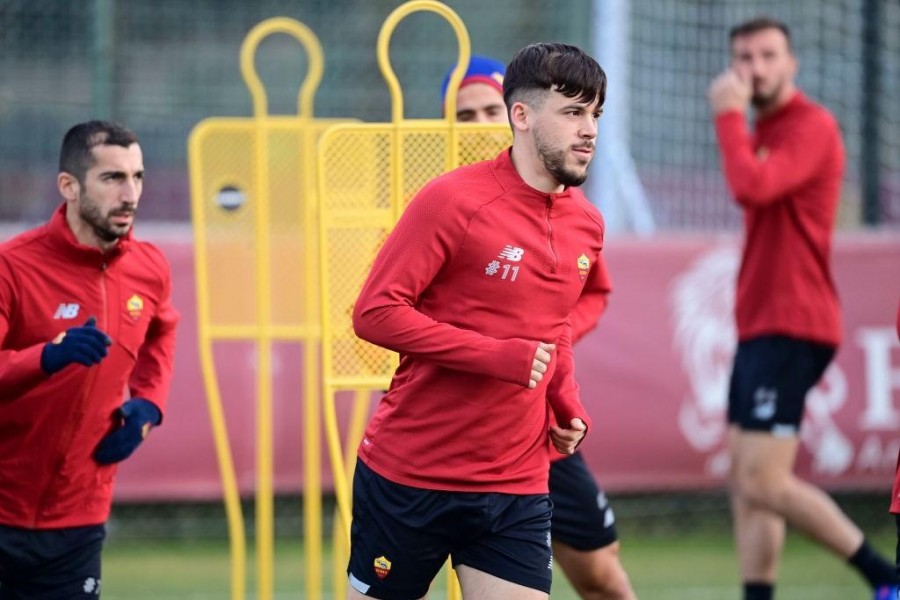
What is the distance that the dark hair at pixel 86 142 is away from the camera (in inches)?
187

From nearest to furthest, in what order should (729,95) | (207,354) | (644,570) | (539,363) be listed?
(539,363) < (207,354) < (729,95) < (644,570)

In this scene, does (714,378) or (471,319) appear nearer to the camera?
(471,319)

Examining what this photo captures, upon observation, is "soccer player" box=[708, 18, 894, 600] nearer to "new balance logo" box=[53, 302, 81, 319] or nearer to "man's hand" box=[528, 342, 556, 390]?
"man's hand" box=[528, 342, 556, 390]

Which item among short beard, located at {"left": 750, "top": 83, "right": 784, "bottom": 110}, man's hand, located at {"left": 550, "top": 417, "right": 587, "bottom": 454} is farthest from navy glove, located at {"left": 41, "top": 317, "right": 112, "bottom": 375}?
short beard, located at {"left": 750, "top": 83, "right": 784, "bottom": 110}

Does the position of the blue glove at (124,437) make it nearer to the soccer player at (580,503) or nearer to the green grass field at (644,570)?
the soccer player at (580,503)

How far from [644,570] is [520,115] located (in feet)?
14.4

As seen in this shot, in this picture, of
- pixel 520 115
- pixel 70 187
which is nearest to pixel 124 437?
pixel 70 187

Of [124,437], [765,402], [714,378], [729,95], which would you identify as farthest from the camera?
[714,378]

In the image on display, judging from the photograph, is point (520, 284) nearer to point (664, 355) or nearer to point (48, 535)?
point (48, 535)

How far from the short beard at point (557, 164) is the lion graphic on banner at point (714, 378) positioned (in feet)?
15.3

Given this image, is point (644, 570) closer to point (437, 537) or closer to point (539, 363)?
point (437, 537)

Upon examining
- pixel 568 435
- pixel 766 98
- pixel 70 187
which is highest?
pixel 766 98

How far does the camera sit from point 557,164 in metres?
4.04

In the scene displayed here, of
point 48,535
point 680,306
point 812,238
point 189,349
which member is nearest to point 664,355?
point 680,306
